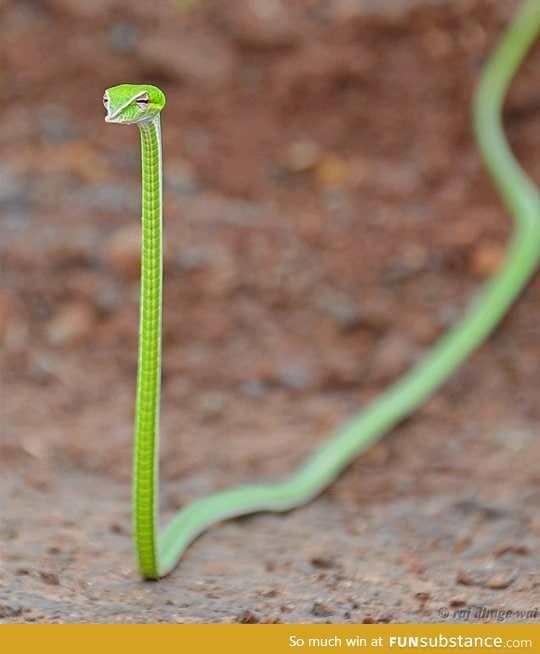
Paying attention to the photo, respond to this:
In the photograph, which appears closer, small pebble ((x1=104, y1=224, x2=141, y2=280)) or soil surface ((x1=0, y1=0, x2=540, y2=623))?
soil surface ((x1=0, y1=0, x2=540, y2=623))

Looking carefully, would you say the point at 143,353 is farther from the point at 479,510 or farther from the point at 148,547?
the point at 479,510

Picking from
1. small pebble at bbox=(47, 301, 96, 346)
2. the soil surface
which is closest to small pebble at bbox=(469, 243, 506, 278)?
the soil surface

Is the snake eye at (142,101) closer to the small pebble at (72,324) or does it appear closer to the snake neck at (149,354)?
the snake neck at (149,354)

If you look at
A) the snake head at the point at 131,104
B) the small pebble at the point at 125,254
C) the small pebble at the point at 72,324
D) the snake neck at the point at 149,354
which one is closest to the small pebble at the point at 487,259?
the small pebble at the point at 125,254

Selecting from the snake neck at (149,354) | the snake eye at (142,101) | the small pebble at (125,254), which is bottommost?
the small pebble at (125,254)

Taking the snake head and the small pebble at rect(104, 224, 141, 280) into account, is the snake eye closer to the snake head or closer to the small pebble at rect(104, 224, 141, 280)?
the snake head

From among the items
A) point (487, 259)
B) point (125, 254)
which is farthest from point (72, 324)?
point (487, 259)

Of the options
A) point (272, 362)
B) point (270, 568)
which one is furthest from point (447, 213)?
point (270, 568)
